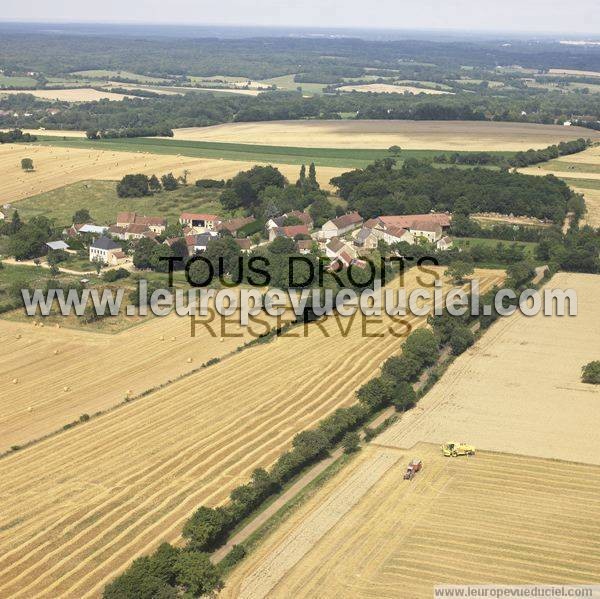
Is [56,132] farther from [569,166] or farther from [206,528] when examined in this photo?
[206,528]

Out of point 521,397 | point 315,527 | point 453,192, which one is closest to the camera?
point 315,527

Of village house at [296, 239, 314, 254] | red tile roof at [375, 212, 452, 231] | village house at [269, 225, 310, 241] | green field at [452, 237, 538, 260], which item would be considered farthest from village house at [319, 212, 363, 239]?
green field at [452, 237, 538, 260]

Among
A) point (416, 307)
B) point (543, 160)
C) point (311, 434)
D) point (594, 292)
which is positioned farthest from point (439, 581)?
point (543, 160)

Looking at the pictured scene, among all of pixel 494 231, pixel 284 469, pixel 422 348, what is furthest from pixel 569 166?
pixel 284 469

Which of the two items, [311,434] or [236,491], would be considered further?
[311,434]

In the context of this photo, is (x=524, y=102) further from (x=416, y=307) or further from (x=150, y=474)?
(x=150, y=474)

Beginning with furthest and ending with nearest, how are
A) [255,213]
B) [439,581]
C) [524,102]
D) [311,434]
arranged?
[524,102] < [255,213] < [311,434] < [439,581]
